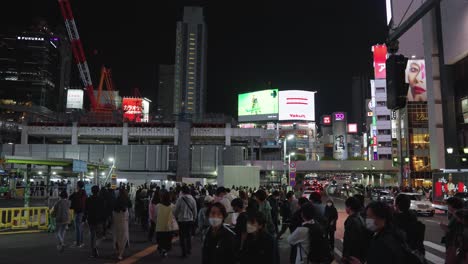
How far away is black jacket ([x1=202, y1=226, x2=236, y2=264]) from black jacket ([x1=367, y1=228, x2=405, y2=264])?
1.52 meters

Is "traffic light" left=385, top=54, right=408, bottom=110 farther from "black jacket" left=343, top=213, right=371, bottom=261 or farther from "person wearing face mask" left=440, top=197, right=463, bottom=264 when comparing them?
"black jacket" left=343, top=213, right=371, bottom=261

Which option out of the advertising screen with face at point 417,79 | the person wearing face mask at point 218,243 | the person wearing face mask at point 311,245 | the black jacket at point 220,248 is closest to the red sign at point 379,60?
the advertising screen with face at point 417,79

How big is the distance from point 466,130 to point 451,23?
1226cm

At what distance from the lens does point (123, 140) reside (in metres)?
64.9

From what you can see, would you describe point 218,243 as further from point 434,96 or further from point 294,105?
point 294,105

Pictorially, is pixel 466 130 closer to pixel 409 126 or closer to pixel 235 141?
pixel 409 126

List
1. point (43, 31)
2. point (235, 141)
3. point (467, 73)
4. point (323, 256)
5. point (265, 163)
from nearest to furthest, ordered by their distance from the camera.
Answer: point (323, 256) < point (467, 73) < point (265, 163) < point (235, 141) < point (43, 31)

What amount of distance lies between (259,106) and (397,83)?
200 feet

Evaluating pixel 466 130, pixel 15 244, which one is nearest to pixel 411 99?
pixel 466 130

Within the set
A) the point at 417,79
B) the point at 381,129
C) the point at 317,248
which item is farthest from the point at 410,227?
the point at 381,129

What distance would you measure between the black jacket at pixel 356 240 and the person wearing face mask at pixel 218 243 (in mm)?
1496

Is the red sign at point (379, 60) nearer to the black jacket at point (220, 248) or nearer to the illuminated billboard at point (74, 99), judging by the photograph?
the illuminated billboard at point (74, 99)

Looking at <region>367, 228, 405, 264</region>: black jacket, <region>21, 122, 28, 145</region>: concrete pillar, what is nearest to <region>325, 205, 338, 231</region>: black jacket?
<region>367, 228, 405, 264</region>: black jacket

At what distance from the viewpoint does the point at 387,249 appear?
3619 millimetres
